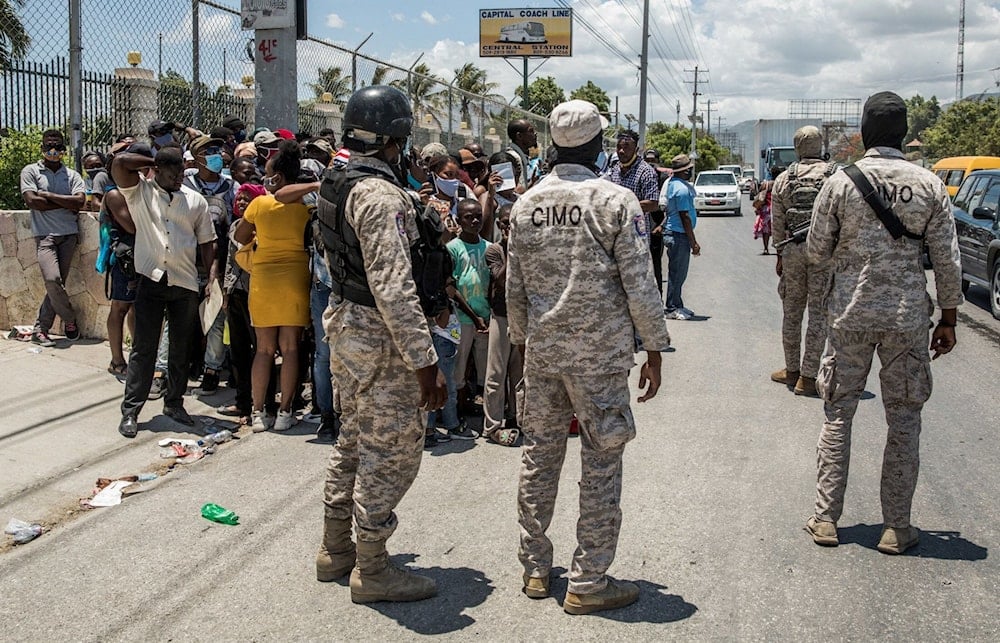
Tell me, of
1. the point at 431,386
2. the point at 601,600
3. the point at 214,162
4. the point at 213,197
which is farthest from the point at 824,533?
the point at 214,162

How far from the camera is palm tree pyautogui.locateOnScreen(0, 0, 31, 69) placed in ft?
25.4

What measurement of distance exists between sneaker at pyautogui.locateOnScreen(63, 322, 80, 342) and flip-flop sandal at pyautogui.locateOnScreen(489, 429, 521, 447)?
4184mm

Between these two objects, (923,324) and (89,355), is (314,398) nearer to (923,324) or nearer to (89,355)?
(89,355)

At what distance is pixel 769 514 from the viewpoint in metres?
4.94

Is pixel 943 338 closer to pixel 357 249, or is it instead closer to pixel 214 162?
pixel 357 249

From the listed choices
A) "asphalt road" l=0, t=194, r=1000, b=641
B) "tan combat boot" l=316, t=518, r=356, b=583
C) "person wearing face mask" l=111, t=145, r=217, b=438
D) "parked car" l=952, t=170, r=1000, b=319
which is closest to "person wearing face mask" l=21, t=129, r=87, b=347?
"asphalt road" l=0, t=194, r=1000, b=641

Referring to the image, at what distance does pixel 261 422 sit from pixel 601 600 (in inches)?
139

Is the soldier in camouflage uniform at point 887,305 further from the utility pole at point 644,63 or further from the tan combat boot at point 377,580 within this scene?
the utility pole at point 644,63

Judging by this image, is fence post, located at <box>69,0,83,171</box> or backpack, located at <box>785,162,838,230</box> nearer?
backpack, located at <box>785,162,838,230</box>

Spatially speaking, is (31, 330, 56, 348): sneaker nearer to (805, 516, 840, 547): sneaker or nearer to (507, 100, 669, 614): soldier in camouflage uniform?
(507, 100, 669, 614): soldier in camouflage uniform

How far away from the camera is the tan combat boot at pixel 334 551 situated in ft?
13.7

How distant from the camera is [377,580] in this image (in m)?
3.95

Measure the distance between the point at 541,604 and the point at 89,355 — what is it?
550 centimetres

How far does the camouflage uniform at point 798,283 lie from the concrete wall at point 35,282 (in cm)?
580
